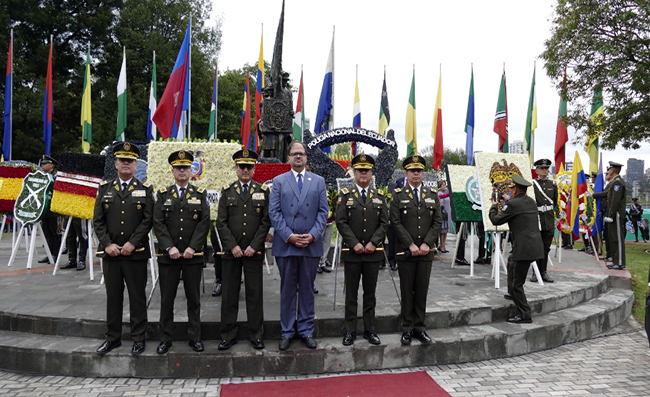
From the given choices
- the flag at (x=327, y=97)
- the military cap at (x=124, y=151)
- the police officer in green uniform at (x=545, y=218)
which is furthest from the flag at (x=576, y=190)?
the flag at (x=327, y=97)

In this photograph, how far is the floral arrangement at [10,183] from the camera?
7836 millimetres

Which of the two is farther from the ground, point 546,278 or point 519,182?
point 519,182

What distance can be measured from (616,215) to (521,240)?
15.7 feet

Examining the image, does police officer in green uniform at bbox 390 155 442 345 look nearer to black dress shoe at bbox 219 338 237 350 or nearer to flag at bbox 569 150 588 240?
black dress shoe at bbox 219 338 237 350

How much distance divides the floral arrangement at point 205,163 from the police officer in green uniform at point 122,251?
1.87 metres

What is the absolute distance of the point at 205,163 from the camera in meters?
6.40

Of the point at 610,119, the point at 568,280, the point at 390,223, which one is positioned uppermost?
the point at 610,119

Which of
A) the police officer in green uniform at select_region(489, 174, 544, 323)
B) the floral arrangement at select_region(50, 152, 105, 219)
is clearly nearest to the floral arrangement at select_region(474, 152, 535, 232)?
the police officer in green uniform at select_region(489, 174, 544, 323)

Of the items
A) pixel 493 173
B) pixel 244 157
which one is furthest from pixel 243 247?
pixel 493 173

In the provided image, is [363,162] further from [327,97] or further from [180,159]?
[327,97]

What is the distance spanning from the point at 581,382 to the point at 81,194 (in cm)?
716

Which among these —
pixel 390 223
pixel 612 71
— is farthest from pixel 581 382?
pixel 612 71

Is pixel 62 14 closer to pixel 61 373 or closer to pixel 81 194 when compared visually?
pixel 81 194

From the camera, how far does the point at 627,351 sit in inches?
205
